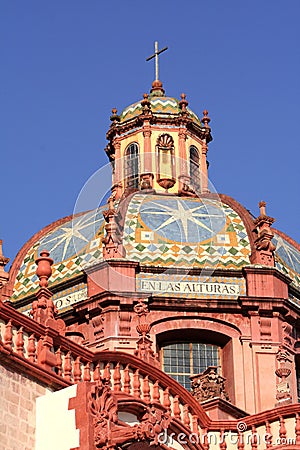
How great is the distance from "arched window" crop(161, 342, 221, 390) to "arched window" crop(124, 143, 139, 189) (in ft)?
24.4

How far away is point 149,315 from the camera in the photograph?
123 feet

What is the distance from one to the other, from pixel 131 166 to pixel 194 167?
77.2 inches

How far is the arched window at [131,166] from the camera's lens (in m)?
44.3

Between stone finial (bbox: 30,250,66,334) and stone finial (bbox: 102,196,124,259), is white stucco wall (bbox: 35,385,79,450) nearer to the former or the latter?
stone finial (bbox: 30,250,66,334)

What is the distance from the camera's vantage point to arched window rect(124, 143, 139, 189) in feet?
145

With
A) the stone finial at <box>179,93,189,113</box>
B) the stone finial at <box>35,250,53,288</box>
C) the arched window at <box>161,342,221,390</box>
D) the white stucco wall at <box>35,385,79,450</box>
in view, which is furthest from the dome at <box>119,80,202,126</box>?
the white stucco wall at <box>35,385,79,450</box>

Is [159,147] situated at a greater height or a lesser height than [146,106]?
lesser

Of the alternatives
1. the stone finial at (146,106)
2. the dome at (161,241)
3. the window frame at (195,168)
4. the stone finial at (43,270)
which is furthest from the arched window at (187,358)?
the stone finial at (43,270)

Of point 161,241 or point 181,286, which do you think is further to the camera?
point 161,241

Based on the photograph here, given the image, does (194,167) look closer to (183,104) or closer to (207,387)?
(183,104)

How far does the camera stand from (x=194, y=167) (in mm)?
45062

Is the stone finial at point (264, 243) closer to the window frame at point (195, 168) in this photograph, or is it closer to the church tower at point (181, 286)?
the church tower at point (181, 286)

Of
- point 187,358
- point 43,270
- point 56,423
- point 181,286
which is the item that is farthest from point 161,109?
point 56,423

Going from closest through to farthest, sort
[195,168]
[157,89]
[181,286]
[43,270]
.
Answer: [43,270], [181,286], [195,168], [157,89]
